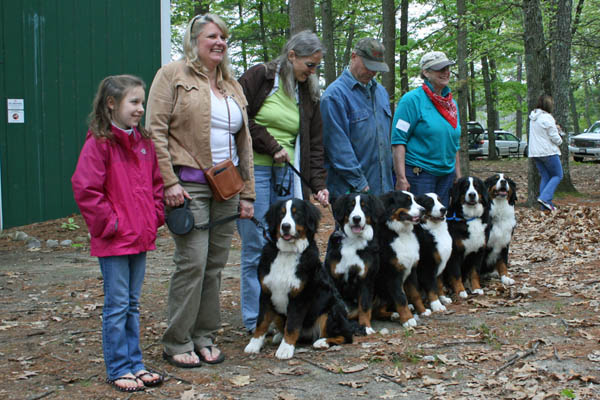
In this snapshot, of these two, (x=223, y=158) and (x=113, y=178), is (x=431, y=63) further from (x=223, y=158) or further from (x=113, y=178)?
(x=113, y=178)

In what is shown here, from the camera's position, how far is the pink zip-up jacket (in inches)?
137

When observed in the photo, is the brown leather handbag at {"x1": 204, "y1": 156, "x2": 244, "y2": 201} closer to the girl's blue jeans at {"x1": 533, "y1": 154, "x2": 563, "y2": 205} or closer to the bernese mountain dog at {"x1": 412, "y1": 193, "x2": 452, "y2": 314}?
the bernese mountain dog at {"x1": 412, "y1": 193, "x2": 452, "y2": 314}

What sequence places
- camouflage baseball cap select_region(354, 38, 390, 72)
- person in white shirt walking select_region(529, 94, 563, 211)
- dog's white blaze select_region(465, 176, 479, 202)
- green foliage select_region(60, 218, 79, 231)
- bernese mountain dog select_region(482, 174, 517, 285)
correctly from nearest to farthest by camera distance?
camouflage baseball cap select_region(354, 38, 390, 72) < dog's white blaze select_region(465, 176, 479, 202) < bernese mountain dog select_region(482, 174, 517, 285) < green foliage select_region(60, 218, 79, 231) < person in white shirt walking select_region(529, 94, 563, 211)

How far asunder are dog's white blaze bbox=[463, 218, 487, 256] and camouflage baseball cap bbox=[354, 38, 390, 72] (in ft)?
6.42

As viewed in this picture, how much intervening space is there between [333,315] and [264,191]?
114cm

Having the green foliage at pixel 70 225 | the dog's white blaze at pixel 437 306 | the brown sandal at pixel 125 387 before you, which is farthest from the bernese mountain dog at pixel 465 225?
the green foliage at pixel 70 225

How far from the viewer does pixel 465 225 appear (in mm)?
6125

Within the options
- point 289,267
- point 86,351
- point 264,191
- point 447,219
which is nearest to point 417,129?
point 447,219

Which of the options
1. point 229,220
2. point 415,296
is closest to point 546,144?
point 415,296

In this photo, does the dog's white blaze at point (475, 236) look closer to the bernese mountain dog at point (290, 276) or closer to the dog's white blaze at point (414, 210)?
the dog's white blaze at point (414, 210)

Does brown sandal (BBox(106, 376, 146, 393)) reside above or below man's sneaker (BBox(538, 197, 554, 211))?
below

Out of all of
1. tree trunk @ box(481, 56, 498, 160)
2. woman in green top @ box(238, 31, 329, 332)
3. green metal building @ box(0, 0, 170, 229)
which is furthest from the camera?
tree trunk @ box(481, 56, 498, 160)

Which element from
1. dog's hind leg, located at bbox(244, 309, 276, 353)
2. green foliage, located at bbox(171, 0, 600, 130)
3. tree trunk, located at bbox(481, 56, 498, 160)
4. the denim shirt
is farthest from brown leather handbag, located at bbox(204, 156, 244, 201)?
tree trunk, located at bbox(481, 56, 498, 160)

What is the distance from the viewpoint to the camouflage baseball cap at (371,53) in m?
5.16
